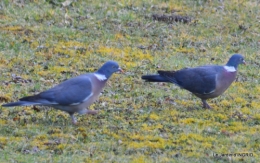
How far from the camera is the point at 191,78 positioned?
836 centimetres

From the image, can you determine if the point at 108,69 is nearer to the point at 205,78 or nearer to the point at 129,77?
the point at 205,78

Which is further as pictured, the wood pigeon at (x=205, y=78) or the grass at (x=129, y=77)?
the wood pigeon at (x=205, y=78)

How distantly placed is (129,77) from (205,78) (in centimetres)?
162

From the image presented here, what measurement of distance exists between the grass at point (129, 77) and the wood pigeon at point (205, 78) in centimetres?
25

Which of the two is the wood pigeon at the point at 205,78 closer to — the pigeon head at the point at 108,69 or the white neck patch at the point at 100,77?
the pigeon head at the point at 108,69

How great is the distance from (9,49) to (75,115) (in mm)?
3031

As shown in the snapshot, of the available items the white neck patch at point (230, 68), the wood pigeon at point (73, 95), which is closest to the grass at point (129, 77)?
the wood pigeon at point (73, 95)

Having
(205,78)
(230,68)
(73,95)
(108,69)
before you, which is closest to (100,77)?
(108,69)

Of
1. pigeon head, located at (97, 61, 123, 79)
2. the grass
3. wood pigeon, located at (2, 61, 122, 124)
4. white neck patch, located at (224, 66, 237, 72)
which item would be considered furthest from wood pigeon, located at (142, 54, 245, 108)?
wood pigeon, located at (2, 61, 122, 124)

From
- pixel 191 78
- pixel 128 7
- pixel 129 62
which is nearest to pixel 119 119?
pixel 191 78

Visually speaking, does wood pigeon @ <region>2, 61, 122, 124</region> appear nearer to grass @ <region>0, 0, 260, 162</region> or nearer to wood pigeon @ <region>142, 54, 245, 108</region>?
grass @ <region>0, 0, 260, 162</region>

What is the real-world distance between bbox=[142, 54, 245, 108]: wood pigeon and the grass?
255mm

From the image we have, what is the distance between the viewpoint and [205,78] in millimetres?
8281

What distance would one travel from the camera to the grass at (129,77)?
6777 millimetres
